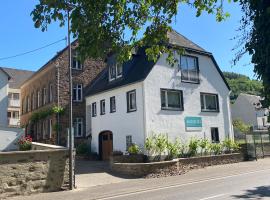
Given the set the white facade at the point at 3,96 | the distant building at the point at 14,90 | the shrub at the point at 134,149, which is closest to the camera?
the shrub at the point at 134,149

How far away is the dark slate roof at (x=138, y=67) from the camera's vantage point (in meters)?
26.0

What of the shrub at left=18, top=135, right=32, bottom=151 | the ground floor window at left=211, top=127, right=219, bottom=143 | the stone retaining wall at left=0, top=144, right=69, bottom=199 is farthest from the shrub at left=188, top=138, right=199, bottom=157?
the stone retaining wall at left=0, top=144, right=69, bottom=199

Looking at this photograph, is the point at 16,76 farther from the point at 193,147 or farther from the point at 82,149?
the point at 193,147

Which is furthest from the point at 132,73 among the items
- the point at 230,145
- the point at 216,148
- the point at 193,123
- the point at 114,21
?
the point at 114,21

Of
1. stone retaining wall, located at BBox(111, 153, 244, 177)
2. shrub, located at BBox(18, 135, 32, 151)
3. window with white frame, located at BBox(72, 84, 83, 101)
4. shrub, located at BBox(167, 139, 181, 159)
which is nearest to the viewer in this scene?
stone retaining wall, located at BBox(111, 153, 244, 177)

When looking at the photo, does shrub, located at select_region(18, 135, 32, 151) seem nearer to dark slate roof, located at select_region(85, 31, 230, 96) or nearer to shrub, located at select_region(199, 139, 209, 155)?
dark slate roof, located at select_region(85, 31, 230, 96)

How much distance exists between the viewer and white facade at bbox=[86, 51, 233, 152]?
25.0 meters

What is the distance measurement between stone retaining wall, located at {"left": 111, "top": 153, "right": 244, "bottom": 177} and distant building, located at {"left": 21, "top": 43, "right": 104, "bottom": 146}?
39.0 ft

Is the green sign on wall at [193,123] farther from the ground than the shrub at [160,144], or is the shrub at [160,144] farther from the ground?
the green sign on wall at [193,123]

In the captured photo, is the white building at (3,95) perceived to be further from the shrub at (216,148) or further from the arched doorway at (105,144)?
the shrub at (216,148)

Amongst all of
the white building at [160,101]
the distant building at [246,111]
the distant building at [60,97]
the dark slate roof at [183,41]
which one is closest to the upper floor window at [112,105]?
the white building at [160,101]

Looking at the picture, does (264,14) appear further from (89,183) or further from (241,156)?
(241,156)

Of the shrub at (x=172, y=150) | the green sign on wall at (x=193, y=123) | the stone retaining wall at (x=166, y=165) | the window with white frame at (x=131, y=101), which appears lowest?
the stone retaining wall at (x=166, y=165)

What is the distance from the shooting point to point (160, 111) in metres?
25.6
